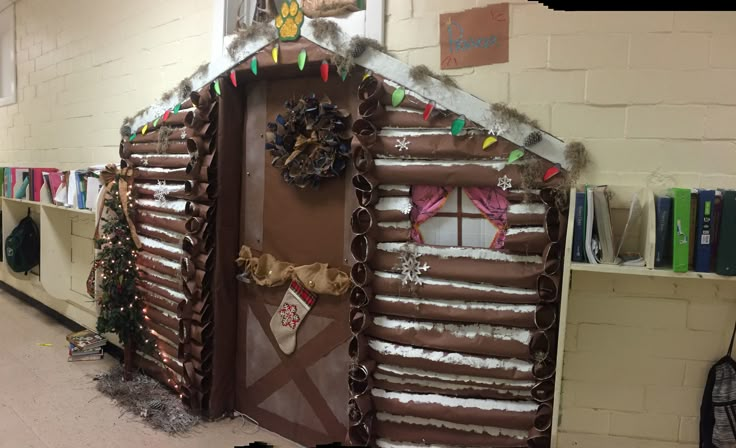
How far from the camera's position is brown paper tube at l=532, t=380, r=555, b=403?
1928 mm

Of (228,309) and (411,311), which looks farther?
(228,309)

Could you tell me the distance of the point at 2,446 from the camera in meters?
2.60

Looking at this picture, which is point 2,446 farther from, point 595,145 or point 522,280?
point 595,145

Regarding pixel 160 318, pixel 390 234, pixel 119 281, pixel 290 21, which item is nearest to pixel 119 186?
pixel 119 281

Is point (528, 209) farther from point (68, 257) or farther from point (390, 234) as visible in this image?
point (68, 257)

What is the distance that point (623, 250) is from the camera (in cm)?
180

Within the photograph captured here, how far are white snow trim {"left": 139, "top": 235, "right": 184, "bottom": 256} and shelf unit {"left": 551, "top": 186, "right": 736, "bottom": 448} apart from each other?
220 cm

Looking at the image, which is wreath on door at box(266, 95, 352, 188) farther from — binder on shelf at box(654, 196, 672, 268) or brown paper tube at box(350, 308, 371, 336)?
binder on shelf at box(654, 196, 672, 268)

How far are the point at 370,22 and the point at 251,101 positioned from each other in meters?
0.91

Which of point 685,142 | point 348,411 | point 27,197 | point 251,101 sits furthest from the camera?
point 27,197

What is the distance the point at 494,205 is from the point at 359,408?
110 cm

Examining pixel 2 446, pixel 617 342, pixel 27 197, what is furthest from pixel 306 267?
pixel 27 197

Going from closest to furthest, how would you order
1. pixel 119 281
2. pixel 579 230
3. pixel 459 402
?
pixel 579 230 → pixel 459 402 → pixel 119 281

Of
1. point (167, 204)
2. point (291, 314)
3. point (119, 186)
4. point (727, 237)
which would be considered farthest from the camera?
point (119, 186)
